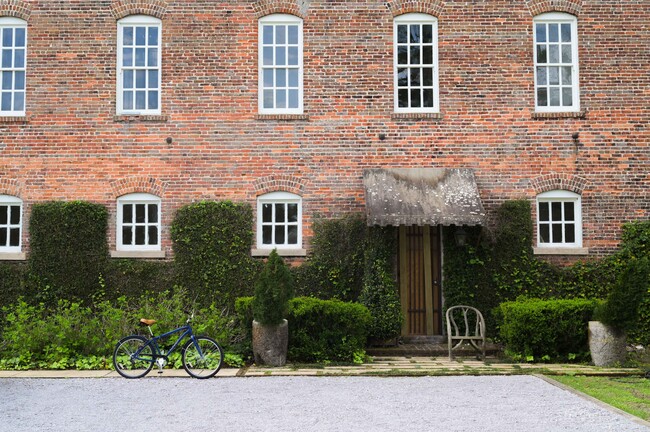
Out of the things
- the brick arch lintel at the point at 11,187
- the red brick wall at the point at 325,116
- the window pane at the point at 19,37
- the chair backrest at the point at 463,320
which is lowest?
the chair backrest at the point at 463,320

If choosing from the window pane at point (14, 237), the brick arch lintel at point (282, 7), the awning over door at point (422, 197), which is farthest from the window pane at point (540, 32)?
the window pane at point (14, 237)

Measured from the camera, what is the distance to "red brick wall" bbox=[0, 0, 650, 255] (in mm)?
14438

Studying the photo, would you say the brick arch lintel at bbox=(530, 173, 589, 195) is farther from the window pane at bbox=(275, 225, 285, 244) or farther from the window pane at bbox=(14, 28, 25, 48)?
the window pane at bbox=(14, 28, 25, 48)

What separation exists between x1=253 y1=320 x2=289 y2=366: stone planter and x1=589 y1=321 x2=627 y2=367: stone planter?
5130mm

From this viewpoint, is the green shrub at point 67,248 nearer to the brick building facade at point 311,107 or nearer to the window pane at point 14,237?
the brick building facade at point 311,107

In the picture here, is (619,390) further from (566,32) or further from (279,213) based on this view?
(566,32)

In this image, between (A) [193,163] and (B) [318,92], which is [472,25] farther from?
(A) [193,163]

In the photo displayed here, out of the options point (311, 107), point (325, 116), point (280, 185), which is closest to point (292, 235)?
point (280, 185)

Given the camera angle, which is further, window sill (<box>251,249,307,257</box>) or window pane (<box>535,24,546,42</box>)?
window pane (<box>535,24,546,42</box>)

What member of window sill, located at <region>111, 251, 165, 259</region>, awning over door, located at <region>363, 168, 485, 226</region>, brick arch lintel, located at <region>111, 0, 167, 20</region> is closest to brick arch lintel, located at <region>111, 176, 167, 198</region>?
window sill, located at <region>111, 251, 165, 259</region>

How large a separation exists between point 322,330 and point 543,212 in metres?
5.50

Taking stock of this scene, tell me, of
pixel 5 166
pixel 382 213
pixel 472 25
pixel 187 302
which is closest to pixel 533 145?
pixel 472 25

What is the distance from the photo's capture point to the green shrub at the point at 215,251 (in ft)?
46.4

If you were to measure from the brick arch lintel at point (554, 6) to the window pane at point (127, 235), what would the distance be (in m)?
9.33
